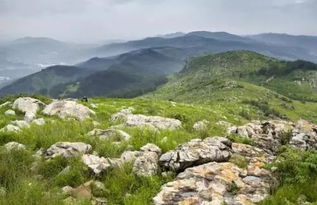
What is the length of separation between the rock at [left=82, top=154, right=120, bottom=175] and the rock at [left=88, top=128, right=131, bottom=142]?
8.00ft

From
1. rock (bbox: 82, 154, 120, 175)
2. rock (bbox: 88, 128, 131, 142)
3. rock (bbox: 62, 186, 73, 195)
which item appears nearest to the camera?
rock (bbox: 62, 186, 73, 195)

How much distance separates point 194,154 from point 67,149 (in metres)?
4.23

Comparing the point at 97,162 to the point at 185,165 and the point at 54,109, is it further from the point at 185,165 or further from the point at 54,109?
the point at 54,109

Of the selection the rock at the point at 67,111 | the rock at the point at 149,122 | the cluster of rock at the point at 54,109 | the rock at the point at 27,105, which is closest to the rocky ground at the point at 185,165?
the rock at the point at 149,122

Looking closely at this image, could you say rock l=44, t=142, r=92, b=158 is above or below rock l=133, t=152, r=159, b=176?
above

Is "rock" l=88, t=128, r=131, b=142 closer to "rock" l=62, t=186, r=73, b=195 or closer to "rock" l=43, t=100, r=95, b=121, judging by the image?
"rock" l=62, t=186, r=73, b=195

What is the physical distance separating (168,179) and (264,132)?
8.95 metres

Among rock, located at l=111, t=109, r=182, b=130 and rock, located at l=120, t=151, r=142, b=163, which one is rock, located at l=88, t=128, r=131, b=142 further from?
rock, located at l=111, t=109, r=182, b=130

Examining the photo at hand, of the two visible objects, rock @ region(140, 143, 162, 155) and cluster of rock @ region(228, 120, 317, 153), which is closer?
rock @ region(140, 143, 162, 155)

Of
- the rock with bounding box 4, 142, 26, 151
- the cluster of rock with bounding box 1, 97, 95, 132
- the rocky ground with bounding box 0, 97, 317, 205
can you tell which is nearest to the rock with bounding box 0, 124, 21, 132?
the rocky ground with bounding box 0, 97, 317, 205

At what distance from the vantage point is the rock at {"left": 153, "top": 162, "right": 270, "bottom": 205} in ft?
35.8

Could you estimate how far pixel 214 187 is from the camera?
11.5 meters

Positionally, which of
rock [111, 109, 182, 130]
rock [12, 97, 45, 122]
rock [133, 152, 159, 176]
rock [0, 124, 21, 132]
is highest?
rock [0, 124, 21, 132]

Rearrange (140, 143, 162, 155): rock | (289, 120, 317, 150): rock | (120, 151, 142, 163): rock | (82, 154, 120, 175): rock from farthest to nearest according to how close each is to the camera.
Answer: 1. (289, 120, 317, 150): rock
2. (140, 143, 162, 155): rock
3. (120, 151, 142, 163): rock
4. (82, 154, 120, 175): rock
